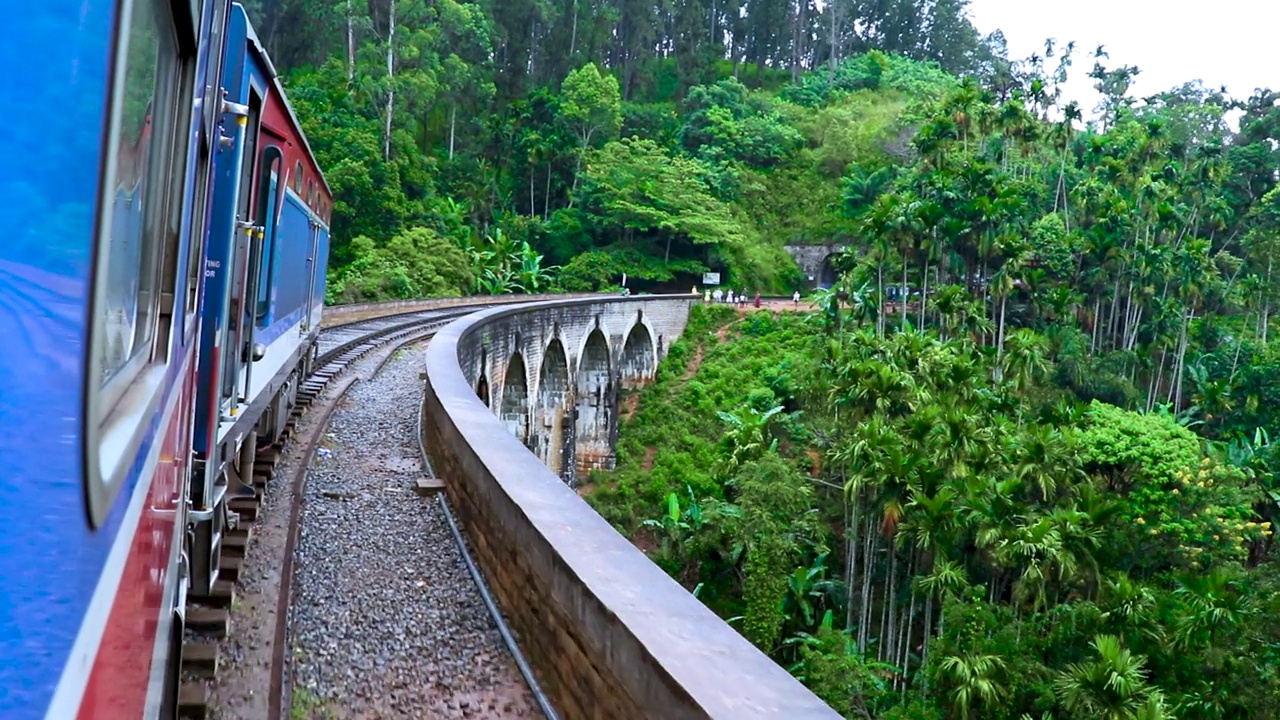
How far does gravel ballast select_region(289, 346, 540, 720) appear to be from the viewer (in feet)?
14.2

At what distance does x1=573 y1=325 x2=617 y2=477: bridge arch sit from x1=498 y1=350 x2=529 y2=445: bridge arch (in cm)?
879

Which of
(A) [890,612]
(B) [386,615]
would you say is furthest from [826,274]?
(B) [386,615]

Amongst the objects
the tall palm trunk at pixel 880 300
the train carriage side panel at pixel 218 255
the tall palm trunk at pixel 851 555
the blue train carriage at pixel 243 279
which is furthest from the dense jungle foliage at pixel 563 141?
the train carriage side panel at pixel 218 255

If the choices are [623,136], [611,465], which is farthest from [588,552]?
[623,136]

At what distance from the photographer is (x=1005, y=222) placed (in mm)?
34812

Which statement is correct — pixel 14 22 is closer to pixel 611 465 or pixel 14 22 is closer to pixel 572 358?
pixel 572 358

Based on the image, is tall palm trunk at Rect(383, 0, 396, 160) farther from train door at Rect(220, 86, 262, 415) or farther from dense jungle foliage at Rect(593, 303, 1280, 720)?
train door at Rect(220, 86, 262, 415)

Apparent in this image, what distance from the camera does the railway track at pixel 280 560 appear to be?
13.7ft

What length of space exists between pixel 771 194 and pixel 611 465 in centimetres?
2196

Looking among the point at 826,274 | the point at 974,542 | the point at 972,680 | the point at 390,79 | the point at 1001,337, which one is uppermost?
the point at 390,79

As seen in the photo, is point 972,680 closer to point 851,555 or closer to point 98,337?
point 851,555

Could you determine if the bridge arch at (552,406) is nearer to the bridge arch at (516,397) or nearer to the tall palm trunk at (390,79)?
the bridge arch at (516,397)

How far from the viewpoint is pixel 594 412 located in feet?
116

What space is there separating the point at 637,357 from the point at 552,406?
9.47 meters
